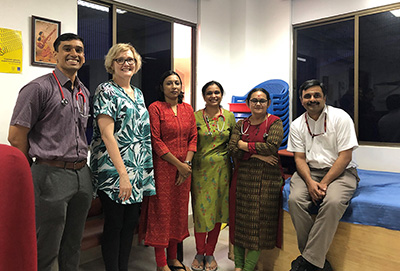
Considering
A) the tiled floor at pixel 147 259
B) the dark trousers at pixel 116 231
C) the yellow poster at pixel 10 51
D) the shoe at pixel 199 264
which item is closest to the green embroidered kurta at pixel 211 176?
the shoe at pixel 199 264

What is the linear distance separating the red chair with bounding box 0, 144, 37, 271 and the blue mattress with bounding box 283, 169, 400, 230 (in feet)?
6.44

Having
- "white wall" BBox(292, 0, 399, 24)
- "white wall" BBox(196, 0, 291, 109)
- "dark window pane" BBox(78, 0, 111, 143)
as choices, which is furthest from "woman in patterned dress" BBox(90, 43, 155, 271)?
"white wall" BBox(292, 0, 399, 24)

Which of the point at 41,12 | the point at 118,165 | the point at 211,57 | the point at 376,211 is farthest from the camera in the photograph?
the point at 211,57

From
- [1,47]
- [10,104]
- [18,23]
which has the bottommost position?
[10,104]

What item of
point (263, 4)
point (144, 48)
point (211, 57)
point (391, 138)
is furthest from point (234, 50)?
point (391, 138)

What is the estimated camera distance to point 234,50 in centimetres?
398

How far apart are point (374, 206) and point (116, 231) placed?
→ 5.34 feet

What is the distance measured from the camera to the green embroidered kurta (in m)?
2.45

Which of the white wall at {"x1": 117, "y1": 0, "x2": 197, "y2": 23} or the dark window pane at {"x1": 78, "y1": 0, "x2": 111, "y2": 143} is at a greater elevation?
the white wall at {"x1": 117, "y1": 0, "x2": 197, "y2": 23}

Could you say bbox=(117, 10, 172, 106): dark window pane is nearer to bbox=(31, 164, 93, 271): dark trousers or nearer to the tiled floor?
the tiled floor

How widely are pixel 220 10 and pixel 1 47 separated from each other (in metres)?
2.52

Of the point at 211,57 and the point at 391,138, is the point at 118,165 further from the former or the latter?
the point at 391,138

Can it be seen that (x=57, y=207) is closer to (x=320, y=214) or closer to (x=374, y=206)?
(x=320, y=214)

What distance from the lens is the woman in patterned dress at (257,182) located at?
229cm
